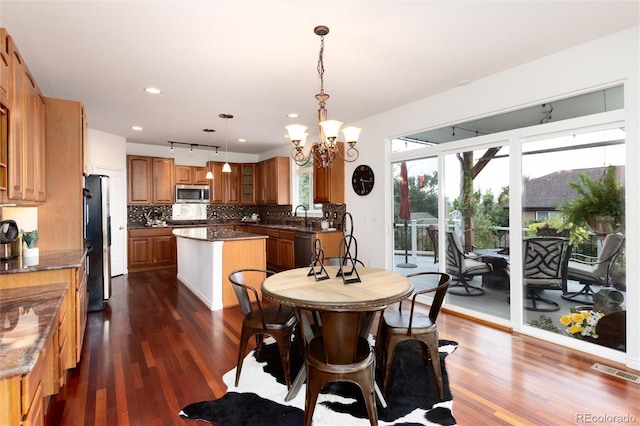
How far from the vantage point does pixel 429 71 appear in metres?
3.28

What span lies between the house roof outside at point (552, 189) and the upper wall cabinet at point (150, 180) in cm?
633

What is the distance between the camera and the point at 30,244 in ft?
8.91

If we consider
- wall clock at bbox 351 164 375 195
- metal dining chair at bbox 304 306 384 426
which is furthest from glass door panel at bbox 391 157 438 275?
metal dining chair at bbox 304 306 384 426

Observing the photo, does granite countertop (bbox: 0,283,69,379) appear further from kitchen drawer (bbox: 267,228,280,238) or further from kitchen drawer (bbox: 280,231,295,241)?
kitchen drawer (bbox: 267,228,280,238)

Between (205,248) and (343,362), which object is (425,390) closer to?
(343,362)

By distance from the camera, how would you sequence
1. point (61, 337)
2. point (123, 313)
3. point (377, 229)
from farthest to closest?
1. point (377, 229)
2. point (123, 313)
3. point (61, 337)

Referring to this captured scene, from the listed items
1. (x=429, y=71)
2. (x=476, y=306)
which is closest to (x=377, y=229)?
(x=476, y=306)

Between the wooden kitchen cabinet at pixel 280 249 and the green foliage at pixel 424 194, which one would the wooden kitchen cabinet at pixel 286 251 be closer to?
the wooden kitchen cabinet at pixel 280 249

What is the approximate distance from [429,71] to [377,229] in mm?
2269

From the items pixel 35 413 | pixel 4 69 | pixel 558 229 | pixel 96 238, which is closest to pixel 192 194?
pixel 96 238

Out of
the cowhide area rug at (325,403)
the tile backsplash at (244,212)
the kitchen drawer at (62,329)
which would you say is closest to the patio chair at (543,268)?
the cowhide area rug at (325,403)

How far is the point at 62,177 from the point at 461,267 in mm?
4308

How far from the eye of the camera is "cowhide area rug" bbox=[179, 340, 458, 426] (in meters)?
1.97

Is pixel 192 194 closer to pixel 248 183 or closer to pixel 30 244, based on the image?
pixel 248 183
